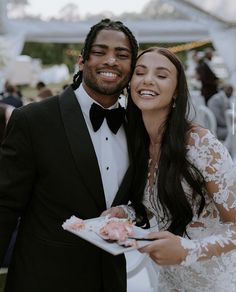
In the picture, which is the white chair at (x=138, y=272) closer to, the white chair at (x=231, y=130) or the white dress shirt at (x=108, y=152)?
the white dress shirt at (x=108, y=152)

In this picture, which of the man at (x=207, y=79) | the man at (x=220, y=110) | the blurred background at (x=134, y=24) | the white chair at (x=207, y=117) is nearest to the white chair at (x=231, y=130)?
the man at (x=220, y=110)

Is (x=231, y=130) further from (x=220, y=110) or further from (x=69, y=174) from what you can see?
(x=69, y=174)

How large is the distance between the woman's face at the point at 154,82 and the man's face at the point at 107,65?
10cm

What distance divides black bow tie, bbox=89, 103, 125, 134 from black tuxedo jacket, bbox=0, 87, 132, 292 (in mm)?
66

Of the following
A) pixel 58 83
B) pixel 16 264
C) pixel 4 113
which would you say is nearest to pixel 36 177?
pixel 16 264

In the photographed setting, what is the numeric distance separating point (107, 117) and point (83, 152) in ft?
0.68

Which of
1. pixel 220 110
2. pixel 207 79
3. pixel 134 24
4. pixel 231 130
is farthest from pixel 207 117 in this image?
pixel 134 24

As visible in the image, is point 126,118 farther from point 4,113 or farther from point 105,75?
point 4,113

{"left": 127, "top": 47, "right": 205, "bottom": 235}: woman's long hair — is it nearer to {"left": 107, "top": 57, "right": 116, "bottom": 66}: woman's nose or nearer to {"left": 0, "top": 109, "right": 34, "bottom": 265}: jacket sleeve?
{"left": 107, "top": 57, "right": 116, "bottom": 66}: woman's nose

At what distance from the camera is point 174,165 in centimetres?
191

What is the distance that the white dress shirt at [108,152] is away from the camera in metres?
1.97

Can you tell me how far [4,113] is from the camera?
2.97 meters

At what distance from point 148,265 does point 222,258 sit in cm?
102

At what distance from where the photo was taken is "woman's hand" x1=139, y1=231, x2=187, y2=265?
1584 millimetres
